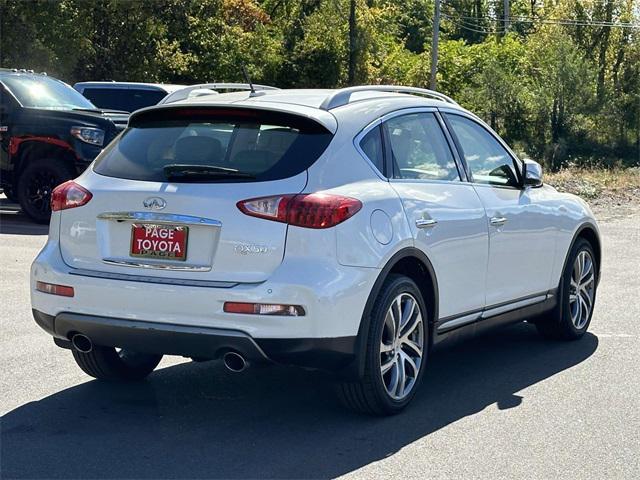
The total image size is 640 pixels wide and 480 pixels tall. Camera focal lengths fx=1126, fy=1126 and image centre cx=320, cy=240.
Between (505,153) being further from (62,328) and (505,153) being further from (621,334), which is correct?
(62,328)

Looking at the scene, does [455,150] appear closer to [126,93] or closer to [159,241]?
[159,241]

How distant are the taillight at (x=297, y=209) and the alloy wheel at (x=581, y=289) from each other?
3.16 metres

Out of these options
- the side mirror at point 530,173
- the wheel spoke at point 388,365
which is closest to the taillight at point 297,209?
the wheel spoke at point 388,365

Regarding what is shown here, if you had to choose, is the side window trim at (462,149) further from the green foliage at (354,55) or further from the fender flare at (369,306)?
the green foliage at (354,55)

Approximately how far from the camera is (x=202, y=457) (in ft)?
17.2

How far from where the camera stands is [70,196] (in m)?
5.96

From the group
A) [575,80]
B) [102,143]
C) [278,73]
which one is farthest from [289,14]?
[102,143]

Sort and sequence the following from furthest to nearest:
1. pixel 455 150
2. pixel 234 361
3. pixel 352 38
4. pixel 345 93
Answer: pixel 352 38, pixel 455 150, pixel 345 93, pixel 234 361

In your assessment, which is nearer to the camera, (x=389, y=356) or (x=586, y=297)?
(x=389, y=356)

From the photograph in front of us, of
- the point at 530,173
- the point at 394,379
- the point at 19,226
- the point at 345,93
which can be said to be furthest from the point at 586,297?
the point at 19,226

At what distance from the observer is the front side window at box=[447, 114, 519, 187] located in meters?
7.09

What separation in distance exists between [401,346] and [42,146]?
992cm

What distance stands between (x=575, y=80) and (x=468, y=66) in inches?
546

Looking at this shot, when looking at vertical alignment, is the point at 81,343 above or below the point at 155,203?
below
